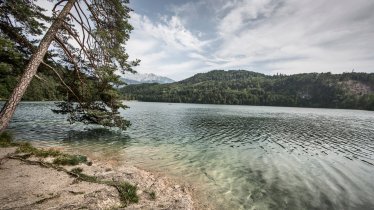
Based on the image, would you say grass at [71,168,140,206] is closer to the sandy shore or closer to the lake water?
the sandy shore

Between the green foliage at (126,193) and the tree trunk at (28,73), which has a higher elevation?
the tree trunk at (28,73)

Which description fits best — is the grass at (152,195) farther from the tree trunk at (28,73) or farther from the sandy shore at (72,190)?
the tree trunk at (28,73)

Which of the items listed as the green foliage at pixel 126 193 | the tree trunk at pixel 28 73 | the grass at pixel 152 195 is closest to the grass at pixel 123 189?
the green foliage at pixel 126 193

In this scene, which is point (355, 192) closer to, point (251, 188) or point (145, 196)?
point (251, 188)

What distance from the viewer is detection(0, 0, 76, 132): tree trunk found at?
11758 mm

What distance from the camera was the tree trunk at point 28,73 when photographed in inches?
463

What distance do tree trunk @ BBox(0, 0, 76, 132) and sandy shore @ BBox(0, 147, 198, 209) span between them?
3.13 m

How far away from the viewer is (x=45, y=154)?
17.5 metres

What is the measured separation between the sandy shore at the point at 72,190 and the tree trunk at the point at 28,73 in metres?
3.13

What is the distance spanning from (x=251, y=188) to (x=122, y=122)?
70.9 feet

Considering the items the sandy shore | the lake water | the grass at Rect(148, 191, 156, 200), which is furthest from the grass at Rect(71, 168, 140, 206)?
the lake water

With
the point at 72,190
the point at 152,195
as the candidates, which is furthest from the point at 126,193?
the point at 72,190

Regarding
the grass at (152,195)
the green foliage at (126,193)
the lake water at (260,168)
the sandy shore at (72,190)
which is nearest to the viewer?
the sandy shore at (72,190)

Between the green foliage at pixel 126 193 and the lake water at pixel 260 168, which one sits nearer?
the green foliage at pixel 126 193
